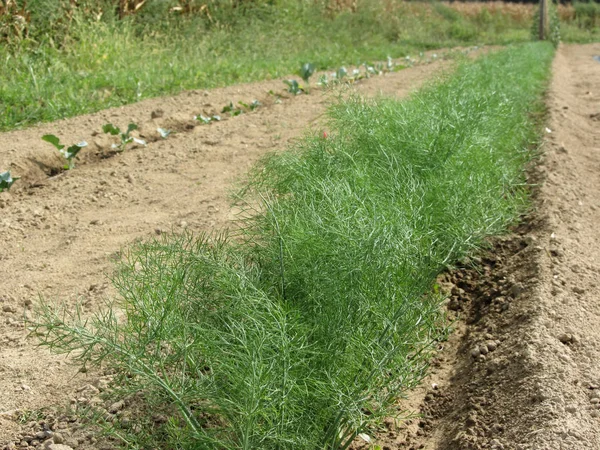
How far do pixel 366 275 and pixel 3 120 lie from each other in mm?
4350

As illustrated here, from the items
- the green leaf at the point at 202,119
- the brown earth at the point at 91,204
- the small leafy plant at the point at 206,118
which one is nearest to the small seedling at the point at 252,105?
the brown earth at the point at 91,204

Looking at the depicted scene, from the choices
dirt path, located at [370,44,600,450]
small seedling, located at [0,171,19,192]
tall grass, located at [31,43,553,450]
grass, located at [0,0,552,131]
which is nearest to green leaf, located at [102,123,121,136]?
grass, located at [0,0,552,131]

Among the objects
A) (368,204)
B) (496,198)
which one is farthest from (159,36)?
(368,204)

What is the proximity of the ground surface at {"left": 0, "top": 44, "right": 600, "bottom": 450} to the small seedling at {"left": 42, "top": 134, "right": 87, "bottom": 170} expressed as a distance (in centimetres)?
9

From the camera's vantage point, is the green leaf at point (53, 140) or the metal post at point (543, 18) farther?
the metal post at point (543, 18)

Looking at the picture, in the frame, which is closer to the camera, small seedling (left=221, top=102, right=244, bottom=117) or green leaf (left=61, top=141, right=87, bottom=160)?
green leaf (left=61, top=141, right=87, bottom=160)

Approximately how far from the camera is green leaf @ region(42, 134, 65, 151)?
488 centimetres

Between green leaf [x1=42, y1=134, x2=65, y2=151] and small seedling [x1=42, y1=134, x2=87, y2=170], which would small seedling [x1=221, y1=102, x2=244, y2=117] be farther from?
green leaf [x1=42, y1=134, x2=65, y2=151]

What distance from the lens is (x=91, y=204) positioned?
4.50 m

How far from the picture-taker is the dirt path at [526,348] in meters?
2.30

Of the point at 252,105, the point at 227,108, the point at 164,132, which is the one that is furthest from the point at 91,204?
the point at 252,105

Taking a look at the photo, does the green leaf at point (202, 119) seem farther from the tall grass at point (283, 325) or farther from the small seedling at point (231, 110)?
the tall grass at point (283, 325)

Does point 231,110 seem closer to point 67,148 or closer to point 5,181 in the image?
point 67,148

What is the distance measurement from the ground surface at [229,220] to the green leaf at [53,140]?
0.48 feet
